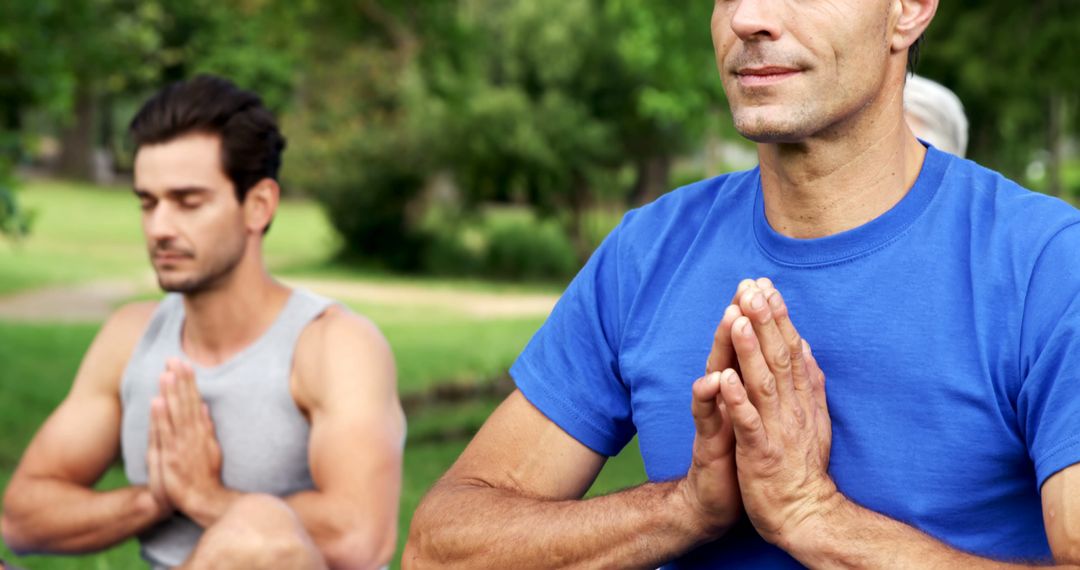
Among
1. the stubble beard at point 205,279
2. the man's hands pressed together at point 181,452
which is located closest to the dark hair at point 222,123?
the stubble beard at point 205,279

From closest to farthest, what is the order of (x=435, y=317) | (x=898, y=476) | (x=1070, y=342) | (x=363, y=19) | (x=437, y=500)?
(x=1070, y=342) → (x=898, y=476) → (x=437, y=500) → (x=363, y=19) → (x=435, y=317)

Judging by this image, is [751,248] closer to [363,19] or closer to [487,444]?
[487,444]

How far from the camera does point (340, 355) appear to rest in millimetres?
3736

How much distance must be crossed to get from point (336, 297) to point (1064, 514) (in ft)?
76.3

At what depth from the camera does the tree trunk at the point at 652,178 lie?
3186cm

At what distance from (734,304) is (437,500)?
69 cm

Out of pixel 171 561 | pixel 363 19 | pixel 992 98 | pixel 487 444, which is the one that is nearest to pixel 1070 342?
pixel 487 444

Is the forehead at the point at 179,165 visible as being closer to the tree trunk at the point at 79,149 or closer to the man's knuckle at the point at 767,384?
the man's knuckle at the point at 767,384

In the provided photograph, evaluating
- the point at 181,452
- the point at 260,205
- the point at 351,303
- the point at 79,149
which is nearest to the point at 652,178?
the point at 351,303

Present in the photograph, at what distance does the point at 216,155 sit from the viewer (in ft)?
13.1

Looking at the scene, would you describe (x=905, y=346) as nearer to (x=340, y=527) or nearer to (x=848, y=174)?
(x=848, y=174)

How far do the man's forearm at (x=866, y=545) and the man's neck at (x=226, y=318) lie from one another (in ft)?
6.88

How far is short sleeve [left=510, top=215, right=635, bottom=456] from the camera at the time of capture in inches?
95.4

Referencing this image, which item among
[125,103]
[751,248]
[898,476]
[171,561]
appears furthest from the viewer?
[125,103]
